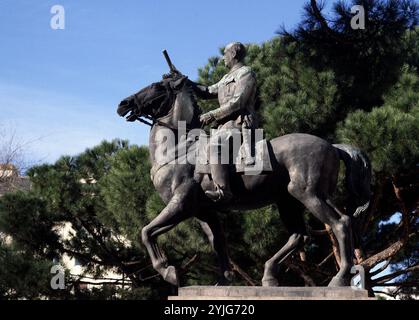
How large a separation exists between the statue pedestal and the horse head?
1746 millimetres

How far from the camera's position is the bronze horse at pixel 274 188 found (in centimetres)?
588

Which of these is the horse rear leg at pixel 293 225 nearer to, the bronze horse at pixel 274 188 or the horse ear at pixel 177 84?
the bronze horse at pixel 274 188

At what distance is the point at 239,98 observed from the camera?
6281 millimetres

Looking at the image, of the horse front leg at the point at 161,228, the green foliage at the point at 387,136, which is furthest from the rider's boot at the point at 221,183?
the green foliage at the point at 387,136

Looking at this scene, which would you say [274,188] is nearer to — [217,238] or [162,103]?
[217,238]

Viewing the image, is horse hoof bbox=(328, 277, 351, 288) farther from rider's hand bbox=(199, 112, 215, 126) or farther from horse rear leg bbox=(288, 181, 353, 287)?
rider's hand bbox=(199, 112, 215, 126)

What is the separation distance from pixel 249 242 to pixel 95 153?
4.49 metres

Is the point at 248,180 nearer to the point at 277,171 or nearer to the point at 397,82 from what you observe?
the point at 277,171

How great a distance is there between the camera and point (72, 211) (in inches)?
493

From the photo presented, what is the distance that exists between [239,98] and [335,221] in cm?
154

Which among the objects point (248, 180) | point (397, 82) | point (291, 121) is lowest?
point (248, 180)

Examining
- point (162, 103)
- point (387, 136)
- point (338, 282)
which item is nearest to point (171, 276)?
point (338, 282)
